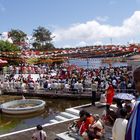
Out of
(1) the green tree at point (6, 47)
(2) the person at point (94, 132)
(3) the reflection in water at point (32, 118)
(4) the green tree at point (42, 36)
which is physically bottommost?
(3) the reflection in water at point (32, 118)

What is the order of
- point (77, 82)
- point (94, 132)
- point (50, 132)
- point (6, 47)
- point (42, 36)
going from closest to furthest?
point (94, 132), point (50, 132), point (77, 82), point (6, 47), point (42, 36)

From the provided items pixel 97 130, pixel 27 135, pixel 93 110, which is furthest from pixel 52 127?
pixel 97 130

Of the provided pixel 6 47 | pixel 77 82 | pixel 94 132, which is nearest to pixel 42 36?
pixel 6 47

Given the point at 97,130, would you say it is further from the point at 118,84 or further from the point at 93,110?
the point at 118,84

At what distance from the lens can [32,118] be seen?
2169 centimetres

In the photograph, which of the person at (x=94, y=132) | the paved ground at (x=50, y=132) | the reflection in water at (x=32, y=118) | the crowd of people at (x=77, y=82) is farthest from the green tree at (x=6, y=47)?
the person at (x=94, y=132)

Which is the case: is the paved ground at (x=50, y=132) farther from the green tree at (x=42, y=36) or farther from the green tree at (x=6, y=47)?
the green tree at (x=42, y=36)

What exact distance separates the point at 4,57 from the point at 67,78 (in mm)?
14452

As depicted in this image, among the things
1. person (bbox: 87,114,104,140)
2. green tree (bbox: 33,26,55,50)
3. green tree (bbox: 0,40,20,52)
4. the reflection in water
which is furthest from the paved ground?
green tree (bbox: 33,26,55,50)

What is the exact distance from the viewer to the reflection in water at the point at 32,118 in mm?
19578

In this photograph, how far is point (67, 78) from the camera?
3005cm

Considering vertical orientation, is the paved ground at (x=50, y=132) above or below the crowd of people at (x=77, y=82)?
below

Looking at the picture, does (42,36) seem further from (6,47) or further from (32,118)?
(32,118)

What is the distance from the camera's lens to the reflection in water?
64.2 ft
